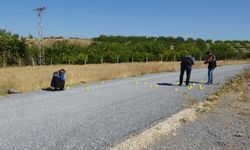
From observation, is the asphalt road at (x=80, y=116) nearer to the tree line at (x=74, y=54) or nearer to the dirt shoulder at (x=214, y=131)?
the dirt shoulder at (x=214, y=131)

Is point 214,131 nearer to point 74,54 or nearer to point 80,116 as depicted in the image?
point 80,116

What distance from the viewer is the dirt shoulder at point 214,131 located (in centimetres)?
877

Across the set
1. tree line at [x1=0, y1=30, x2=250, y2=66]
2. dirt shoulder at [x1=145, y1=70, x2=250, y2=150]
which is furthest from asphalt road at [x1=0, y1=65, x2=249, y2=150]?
tree line at [x1=0, y1=30, x2=250, y2=66]

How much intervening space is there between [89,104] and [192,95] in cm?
559

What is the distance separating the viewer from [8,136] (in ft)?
29.1

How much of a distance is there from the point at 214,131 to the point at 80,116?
370 cm

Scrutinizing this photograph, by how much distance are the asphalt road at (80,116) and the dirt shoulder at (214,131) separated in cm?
92

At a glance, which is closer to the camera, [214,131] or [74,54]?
[214,131]

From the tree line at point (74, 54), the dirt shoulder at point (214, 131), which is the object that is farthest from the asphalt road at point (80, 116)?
the tree line at point (74, 54)

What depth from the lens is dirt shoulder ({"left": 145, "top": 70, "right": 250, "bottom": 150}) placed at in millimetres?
8766

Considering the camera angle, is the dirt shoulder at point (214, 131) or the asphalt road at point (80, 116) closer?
the asphalt road at point (80, 116)

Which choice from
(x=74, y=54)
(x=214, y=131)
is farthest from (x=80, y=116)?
(x=74, y=54)

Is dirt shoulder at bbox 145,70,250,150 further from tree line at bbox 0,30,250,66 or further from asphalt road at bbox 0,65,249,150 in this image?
tree line at bbox 0,30,250,66

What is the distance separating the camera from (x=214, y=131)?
10.2m
